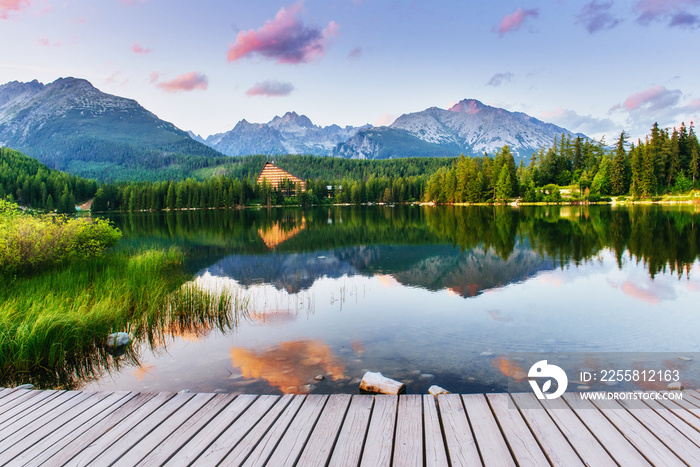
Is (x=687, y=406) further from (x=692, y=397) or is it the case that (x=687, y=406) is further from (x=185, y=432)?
(x=185, y=432)

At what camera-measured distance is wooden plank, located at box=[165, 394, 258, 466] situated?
4.29 m

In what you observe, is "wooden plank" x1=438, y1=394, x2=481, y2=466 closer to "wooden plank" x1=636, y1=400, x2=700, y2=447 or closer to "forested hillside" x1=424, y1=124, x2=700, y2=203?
"wooden plank" x1=636, y1=400, x2=700, y2=447

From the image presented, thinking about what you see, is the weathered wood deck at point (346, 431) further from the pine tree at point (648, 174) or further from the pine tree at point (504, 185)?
the pine tree at point (504, 185)

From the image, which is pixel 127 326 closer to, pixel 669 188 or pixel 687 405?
pixel 687 405

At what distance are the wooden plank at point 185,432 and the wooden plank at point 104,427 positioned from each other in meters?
0.76

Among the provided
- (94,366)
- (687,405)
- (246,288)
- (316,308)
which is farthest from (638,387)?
(246,288)

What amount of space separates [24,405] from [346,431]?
15.7 feet

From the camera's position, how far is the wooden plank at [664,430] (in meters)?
4.06

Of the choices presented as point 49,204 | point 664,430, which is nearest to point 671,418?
point 664,430

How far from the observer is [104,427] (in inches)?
200

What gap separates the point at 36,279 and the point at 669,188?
123953 millimetres

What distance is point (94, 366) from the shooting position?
9852mm

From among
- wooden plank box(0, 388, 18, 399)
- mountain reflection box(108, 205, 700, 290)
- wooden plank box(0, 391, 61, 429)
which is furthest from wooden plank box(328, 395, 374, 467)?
mountain reflection box(108, 205, 700, 290)

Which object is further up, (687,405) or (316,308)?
(687,405)
